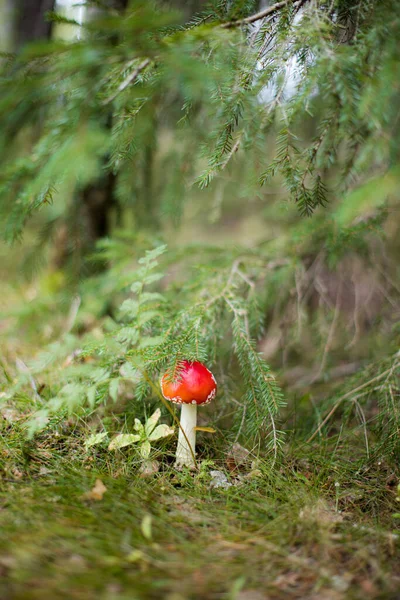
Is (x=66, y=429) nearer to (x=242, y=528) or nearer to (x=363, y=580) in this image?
(x=242, y=528)

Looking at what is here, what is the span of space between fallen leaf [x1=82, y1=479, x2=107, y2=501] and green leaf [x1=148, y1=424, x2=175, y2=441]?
1.16ft

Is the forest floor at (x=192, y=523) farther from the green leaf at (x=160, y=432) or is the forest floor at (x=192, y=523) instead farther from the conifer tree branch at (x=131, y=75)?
the conifer tree branch at (x=131, y=75)

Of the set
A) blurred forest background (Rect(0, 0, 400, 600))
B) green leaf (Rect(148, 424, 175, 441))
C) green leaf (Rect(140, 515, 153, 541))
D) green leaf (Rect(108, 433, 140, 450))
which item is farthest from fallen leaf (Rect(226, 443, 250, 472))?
green leaf (Rect(140, 515, 153, 541))

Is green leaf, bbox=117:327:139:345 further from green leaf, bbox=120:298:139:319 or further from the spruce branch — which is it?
the spruce branch

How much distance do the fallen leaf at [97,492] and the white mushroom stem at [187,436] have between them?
1.46 feet

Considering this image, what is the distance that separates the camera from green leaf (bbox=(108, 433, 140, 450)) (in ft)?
6.41

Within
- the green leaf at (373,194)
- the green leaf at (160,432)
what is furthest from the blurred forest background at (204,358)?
the green leaf at (160,432)

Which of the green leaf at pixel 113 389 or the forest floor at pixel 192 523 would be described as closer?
the forest floor at pixel 192 523

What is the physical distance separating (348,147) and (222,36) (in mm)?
859

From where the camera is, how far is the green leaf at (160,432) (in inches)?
77.8

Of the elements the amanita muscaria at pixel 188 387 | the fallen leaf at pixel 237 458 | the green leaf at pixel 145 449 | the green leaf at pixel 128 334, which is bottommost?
the fallen leaf at pixel 237 458

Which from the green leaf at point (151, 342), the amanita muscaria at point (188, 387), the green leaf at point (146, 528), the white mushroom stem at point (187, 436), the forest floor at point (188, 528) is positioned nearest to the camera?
the forest floor at point (188, 528)

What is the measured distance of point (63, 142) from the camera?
1585mm

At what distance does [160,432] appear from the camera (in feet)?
6.54
